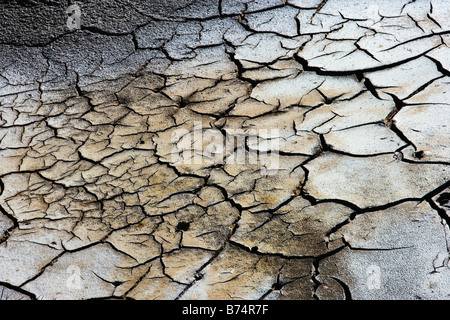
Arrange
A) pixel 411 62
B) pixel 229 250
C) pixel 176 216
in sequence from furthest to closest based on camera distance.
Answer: pixel 411 62 → pixel 176 216 → pixel 229 250

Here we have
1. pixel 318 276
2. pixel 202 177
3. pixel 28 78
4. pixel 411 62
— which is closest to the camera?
pixel 318 276

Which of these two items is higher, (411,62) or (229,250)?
(411,62)

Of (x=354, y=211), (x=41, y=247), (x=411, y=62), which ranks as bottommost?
(x=41, y=247)

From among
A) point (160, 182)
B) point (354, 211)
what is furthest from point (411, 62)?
point (160, 182)
